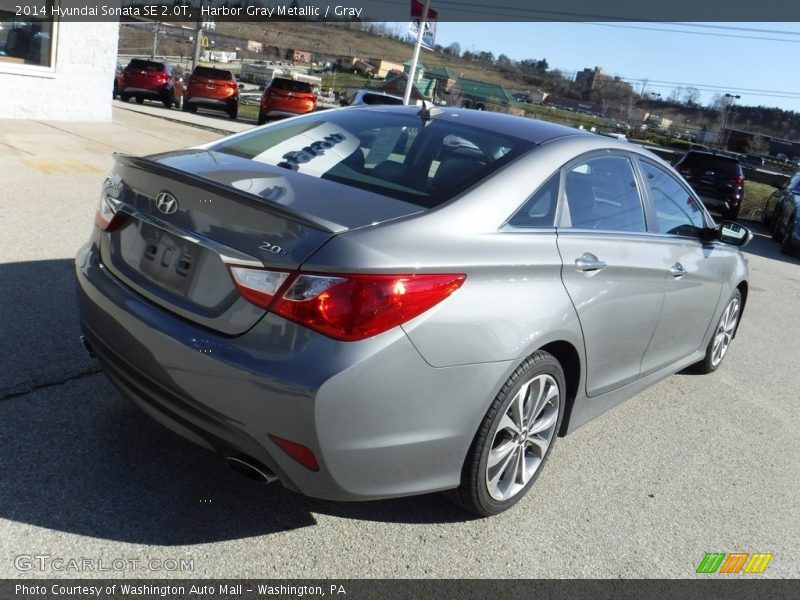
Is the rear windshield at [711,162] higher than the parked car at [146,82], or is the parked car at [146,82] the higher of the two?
the rear windshield at [711,162]

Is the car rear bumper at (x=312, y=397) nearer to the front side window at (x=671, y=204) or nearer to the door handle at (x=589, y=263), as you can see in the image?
the door handle at (x=589, y=263)

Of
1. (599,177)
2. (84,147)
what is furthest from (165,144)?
(599,177)

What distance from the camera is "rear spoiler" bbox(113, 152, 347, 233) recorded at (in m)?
2.56

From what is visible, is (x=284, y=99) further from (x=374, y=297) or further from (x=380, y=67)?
(x=380, y=67)

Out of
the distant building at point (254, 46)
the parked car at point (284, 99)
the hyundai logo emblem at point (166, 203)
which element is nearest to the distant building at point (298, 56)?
the distant building at point (254, 46)

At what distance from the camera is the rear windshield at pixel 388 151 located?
313 centimetres

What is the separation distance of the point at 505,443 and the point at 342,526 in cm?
74

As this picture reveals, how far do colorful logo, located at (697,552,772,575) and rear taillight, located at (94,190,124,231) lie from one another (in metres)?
2.80

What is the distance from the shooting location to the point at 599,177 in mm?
3789

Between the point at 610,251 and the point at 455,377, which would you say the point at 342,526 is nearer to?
the point at 455,377

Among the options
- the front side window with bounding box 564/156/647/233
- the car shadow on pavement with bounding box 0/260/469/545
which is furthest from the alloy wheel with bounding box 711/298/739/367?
the car shadow on pavement with bounding box 0/260/469/545

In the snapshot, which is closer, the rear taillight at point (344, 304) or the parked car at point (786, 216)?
the rear taillight at point (344, 304)

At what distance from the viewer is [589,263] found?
339cm

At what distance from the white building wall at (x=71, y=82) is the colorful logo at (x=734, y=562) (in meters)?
12.2
